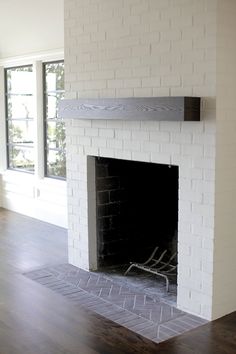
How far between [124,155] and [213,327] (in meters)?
1.53

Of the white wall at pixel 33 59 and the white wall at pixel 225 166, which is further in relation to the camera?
the white wall at pixel 33 59

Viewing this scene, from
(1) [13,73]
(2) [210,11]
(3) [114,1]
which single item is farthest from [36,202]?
(2) [210,11]

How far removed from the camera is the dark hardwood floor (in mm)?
3211

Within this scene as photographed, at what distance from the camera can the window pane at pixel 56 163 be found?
6.51 metres

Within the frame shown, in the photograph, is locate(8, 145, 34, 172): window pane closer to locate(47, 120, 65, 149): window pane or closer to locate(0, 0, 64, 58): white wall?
locate(47, 120, 65, 149): window pane

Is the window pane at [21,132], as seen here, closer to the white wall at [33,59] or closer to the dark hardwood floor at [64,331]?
the white wall at [33,59]

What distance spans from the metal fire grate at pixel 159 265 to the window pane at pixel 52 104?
255 cm

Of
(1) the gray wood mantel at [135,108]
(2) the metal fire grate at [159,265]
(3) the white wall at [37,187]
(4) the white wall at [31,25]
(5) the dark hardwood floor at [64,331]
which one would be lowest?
(5) the dark hardwood floor at [64,331]

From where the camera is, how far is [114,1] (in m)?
4.10

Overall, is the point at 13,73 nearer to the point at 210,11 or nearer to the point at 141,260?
the point at 141,260

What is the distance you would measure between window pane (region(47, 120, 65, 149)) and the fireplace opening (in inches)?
72.0

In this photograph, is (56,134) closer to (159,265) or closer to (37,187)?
(37,187)

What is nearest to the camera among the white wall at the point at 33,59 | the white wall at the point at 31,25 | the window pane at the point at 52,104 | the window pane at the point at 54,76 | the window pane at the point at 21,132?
the white wall at the point at 31,25

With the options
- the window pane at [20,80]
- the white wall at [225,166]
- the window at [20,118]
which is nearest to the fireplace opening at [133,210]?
the white wall at [225,166]
